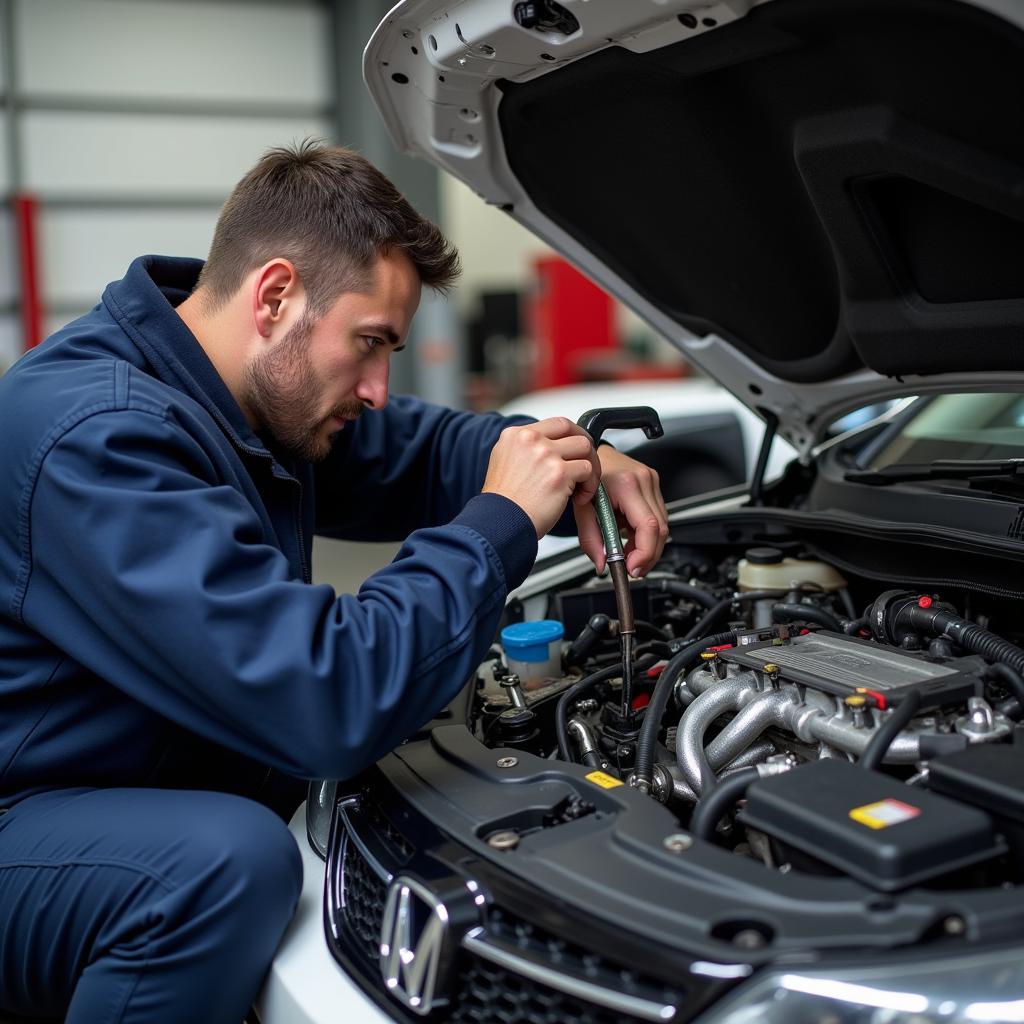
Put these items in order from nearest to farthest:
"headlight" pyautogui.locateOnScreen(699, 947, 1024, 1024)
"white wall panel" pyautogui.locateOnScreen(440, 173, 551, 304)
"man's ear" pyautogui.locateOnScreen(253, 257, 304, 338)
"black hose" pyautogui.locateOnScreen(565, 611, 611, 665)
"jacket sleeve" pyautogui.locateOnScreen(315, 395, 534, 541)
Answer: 1. "headlight" pyautogui.locateOnScreen(699, 947, 1024, 1024)
2. "man's ear" pyautogui.locateOnScreen(253, 257, 304, 338)
3. "black hose" pyautogui.locateOnScreen(565, 611, 611, 665)
4. "jacket sleeve" pyautogui.locateOnScreen(315, 395, 534, 541)
5. "white wall panel" pyautogui.locateOnScreen(440, 173, 551, 304)

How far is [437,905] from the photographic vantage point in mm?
1037

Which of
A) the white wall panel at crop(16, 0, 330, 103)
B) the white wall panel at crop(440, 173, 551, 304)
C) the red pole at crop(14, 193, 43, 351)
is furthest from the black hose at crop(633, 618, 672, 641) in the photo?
the white wall panel at crop(440, 173, 551, 304)

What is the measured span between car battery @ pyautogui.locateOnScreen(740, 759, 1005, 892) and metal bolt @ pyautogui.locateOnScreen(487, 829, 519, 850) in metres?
0.23

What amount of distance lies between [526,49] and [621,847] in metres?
1.01

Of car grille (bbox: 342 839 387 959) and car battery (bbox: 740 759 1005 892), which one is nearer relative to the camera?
car battery (bbox: 740 759 1005 892)

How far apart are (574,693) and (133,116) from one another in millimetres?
7147

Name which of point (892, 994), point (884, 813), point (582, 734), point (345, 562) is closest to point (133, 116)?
point (345, 562)

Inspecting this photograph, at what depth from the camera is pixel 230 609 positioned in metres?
1.12

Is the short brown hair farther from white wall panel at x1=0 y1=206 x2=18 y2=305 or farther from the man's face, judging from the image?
white wall panel at x1=0 y1=206 x2=18 y2=305

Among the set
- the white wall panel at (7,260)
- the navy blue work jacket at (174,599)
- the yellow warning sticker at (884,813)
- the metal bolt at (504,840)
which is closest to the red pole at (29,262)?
the white wall panel at (7,260)

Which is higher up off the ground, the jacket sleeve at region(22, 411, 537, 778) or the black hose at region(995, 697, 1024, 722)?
the jacket sleeve at region(22, 411, 537, 778)

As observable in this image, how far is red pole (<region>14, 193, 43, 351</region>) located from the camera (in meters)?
7.08

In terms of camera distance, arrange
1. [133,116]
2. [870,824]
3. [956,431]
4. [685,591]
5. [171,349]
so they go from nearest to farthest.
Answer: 1. [870,824]
2. [171,349]
3. [685,591]
4. [956,431]
5. [133,116]

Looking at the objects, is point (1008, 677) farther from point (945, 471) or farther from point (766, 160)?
point (766, 160)
